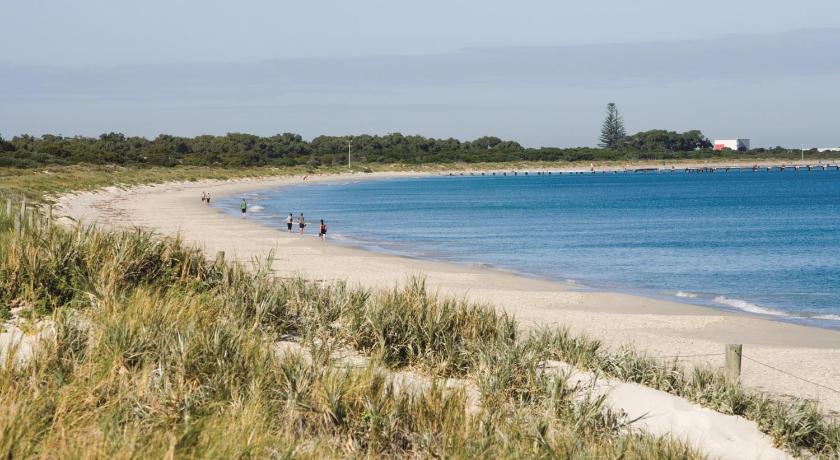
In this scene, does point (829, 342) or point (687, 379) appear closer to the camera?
point (687, 379)

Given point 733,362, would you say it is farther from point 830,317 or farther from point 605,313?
point 830,317

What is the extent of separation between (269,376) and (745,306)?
54.6 feet

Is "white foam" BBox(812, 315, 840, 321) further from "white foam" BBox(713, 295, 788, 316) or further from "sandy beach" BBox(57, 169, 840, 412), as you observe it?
"sandy beach" BBox(57, 169, 840, 412)

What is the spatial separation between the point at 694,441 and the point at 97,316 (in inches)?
271

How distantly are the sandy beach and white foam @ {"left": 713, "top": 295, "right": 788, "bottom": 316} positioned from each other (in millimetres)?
1141

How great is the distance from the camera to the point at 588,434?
8.72m

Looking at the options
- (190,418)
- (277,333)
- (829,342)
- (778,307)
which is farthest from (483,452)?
(778,307)

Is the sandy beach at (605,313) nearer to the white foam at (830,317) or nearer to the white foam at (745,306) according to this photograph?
the white foam at (745,306)

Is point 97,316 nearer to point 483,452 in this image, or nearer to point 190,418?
point 190,418

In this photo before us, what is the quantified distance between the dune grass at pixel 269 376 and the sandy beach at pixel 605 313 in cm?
195

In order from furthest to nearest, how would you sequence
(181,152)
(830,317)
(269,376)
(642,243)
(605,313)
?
(181,152)
(642,243)
(830,317)
(605,313)
(269,376)

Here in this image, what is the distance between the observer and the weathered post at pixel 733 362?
1118cm

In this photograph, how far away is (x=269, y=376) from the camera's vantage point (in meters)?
8.71

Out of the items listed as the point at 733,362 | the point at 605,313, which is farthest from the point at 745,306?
the point at 733,362
